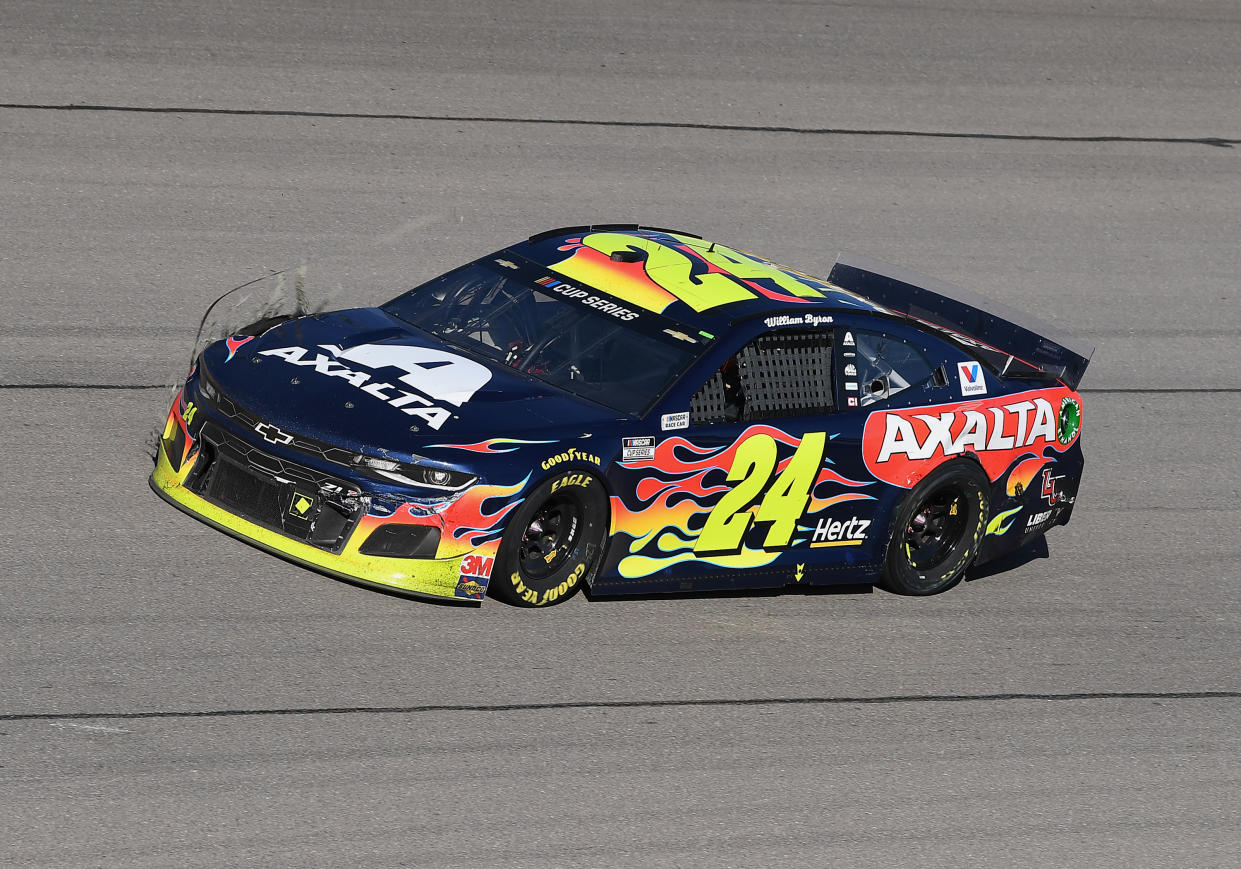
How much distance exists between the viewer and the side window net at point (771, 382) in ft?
23.2

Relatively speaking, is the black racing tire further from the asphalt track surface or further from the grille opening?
the grille opening

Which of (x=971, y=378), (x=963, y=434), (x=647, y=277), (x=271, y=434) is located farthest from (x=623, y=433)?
(x=971, y=378)

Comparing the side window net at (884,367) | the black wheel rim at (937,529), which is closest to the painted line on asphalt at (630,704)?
the black wheel rim at (937,529)

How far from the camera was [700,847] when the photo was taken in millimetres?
5469

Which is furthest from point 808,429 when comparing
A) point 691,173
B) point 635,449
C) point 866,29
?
point 866,29

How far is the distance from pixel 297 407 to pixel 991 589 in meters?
3.65

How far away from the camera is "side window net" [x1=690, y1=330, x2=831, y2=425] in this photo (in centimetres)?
706

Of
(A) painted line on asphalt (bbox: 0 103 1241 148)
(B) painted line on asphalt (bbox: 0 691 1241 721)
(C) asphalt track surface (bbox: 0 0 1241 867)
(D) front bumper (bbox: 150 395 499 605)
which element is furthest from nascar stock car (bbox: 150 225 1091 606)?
(A) painted line on asphalt (bbox: 0 103 1241 148)

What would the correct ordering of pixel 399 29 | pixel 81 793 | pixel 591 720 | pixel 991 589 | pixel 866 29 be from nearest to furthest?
pixel 81 793 < pixel 591 720 < pixel 991 589 < pixel 399 29 < pixel 866 29

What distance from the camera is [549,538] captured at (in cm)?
671

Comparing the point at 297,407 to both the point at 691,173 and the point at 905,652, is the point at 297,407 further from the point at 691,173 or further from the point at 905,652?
the point at 691,173

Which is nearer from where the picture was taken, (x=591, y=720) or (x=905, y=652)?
(x=591, y=720)

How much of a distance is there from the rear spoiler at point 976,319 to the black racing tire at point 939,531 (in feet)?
2.43

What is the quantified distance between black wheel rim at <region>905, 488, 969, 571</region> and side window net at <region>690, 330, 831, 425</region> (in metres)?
0.88
